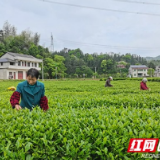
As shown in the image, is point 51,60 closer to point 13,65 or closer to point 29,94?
point 13,65

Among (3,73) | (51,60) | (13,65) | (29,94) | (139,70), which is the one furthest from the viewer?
(139,70)

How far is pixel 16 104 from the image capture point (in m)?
3.53

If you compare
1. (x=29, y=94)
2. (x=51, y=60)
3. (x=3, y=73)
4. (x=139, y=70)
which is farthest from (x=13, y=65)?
(x=139, y=70)

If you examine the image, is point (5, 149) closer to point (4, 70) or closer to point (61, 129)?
point (61, 129)

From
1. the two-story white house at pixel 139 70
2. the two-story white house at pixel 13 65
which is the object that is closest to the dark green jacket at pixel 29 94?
the two-story white house at pixel 13 65

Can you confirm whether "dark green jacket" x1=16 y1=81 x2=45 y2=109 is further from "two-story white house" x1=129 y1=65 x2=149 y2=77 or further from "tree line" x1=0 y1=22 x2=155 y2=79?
"two-story white house" x1=129 y1=65 x2=149 y2=77

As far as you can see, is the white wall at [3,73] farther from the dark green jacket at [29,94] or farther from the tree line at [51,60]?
the dark green jacket at [29,94]

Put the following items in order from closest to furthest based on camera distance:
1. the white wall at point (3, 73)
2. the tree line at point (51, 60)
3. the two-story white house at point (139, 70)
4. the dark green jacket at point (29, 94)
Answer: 1. the dark green jacket at point (29, 94)
2. the white wall at point (3, 73)
3. the tree line at point (51, 60)
4. the two-story white house at point (139, 70)

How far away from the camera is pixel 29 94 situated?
11.7 feet

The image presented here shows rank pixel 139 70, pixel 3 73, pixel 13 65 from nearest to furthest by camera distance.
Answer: pixel 3 73, pixel 13 65, pixel 139 70

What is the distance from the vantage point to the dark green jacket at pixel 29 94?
3539mm

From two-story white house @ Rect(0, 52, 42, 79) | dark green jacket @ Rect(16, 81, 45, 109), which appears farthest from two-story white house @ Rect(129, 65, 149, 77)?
dark green jacket @ Rect(16, 81, 45, 109)

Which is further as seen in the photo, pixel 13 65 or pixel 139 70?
pixel 139 70

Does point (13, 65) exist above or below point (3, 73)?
above
